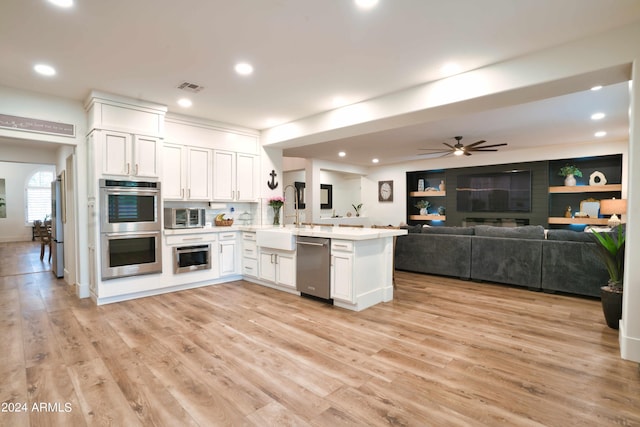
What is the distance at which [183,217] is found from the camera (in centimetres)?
477

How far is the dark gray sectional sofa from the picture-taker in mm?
4207

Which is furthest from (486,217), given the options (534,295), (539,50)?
(539,50)

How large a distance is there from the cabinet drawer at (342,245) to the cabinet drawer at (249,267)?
64.5 inches

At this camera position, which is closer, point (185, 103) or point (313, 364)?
point (313, 364)

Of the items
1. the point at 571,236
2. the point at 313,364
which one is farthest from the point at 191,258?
the point at 571,236

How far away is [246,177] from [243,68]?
256 centimetres

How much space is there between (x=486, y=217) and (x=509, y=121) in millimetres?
3776

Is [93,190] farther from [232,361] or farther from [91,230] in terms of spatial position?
[232,361]

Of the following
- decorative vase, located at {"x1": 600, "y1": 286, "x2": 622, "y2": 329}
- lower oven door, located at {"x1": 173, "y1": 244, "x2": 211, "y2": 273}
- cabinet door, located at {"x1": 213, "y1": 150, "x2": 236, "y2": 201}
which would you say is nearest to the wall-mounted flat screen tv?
decorative vase, located at {"x1": 600, "y1": 286, "x2": 622, "y2": 329}

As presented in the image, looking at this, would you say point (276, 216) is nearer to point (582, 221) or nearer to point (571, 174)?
point (582, 221)

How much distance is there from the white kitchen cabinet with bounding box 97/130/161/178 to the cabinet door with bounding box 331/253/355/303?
8.87ft

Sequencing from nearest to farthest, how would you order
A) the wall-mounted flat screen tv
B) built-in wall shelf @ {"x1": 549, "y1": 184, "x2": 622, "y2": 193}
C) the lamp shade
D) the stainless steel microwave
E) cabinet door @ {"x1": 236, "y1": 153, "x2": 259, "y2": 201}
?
the stainless steel microwave < the lamp shade < cabinet door @ {"x1": 236, "y1": 153, "x2": 259, "y2": 201} < built-in wall shelf @ {"x1": 549, "y1": 184, "x2": 622, "y2": 193} < the wall-mounted flat screen tv

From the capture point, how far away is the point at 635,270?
247cm

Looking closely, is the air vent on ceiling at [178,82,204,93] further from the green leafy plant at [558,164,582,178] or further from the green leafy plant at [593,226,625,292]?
the green leafy plant at [558,164,582,178]
